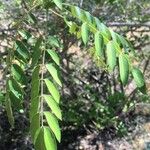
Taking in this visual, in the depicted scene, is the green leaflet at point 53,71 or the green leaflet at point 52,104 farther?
the green leaflet at point 53,71

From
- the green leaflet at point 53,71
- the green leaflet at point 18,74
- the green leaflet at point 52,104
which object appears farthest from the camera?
the green leaflet at point 18,74

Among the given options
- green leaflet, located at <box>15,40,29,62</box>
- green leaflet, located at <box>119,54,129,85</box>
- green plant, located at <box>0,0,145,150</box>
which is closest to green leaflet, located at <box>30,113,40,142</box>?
green plant, located at <box>0,0,145,150</box>

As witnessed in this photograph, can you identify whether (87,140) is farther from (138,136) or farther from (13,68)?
(13,68)

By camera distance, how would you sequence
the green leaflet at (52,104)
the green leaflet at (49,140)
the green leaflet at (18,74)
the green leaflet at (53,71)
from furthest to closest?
the green leaflet at (18,74) < the green leaflet at (53,71) < the green leaflet at (52,104) < the green leaflet at (49,140)

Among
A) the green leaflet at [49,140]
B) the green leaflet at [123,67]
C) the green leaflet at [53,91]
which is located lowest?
the green leaflet at [49,140]

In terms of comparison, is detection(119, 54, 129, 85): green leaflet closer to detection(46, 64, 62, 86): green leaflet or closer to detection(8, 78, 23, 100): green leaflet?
detection(46, 64, 62, 86): green leaflet

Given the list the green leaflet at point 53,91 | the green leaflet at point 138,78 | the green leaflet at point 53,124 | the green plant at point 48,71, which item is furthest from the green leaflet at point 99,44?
the green leaflet at point 53,124

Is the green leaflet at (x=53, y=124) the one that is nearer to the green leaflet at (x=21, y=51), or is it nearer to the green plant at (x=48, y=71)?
the green plant at (x=48, y=71)
